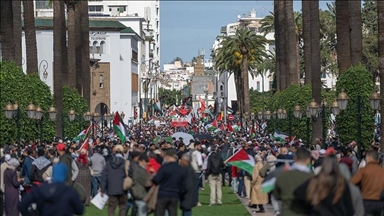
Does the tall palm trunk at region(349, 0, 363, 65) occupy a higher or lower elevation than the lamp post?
higher

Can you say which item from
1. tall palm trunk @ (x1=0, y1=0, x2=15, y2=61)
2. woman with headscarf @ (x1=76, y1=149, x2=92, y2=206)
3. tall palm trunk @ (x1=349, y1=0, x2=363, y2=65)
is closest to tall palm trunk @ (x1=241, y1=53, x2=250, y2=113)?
tall palm trunk @ (x1=0, y1=0, x2=15, y2=61)

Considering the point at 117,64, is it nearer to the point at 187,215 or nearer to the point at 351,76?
the point at 351,76

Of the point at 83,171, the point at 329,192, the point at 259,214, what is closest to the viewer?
the point at 329,192

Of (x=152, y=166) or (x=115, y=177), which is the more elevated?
(x=152, y=166)

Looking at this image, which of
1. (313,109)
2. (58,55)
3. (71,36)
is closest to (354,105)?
(313,109)

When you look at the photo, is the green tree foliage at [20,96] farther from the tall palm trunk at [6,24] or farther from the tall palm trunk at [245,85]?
the tall palm trunk at [245,85]

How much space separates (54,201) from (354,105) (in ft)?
83.9

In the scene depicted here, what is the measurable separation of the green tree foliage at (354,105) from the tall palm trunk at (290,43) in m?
16.4

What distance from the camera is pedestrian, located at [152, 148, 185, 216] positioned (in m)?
17.7

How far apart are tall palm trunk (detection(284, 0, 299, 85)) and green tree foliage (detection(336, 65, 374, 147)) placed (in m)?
16.4

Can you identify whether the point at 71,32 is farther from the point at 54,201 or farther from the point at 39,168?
the point at 54,201

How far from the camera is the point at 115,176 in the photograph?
2070 cm

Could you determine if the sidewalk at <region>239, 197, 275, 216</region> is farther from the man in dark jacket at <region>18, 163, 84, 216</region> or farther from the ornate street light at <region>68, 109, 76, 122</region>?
the ornate street light at <region>68, 109, 76, 122</region>

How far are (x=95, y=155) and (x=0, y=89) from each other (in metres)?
13.7
